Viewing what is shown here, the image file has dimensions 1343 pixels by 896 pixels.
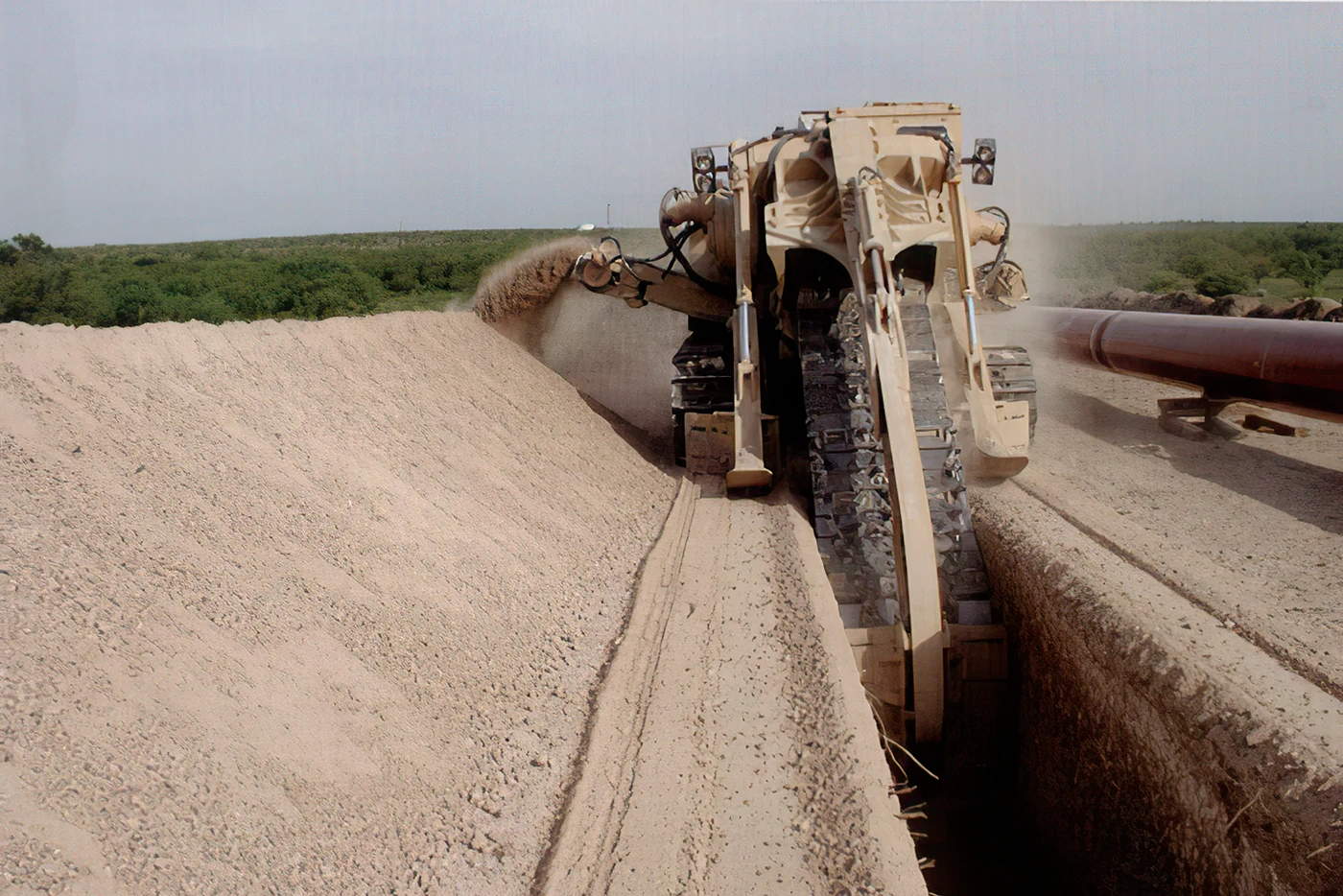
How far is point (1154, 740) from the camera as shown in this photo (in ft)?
14.9

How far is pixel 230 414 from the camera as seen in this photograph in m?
5.41

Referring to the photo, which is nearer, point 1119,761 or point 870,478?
point 1119,761

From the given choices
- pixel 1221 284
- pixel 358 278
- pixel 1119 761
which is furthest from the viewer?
pixel 1221 284

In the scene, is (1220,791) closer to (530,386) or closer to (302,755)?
(302,755)

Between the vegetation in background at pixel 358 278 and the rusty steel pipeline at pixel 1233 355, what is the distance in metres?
6.49

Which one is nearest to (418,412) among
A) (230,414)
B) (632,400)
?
(230,414)

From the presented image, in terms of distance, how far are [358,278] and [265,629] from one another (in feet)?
62.6

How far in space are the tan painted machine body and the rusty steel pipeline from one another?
2.29 m

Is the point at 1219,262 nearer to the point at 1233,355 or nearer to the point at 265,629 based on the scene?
the point at 1233,355

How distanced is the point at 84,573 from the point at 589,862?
7.08ft

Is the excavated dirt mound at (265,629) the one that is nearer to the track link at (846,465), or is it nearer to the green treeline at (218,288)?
the track link at (846,465)

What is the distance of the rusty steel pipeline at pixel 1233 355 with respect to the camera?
8.97 metres

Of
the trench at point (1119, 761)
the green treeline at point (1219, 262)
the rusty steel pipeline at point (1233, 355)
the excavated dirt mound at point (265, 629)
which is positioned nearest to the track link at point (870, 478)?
the trench at point (1119, 761)

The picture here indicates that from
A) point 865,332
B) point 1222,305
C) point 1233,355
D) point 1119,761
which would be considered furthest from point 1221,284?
point 1119,761
